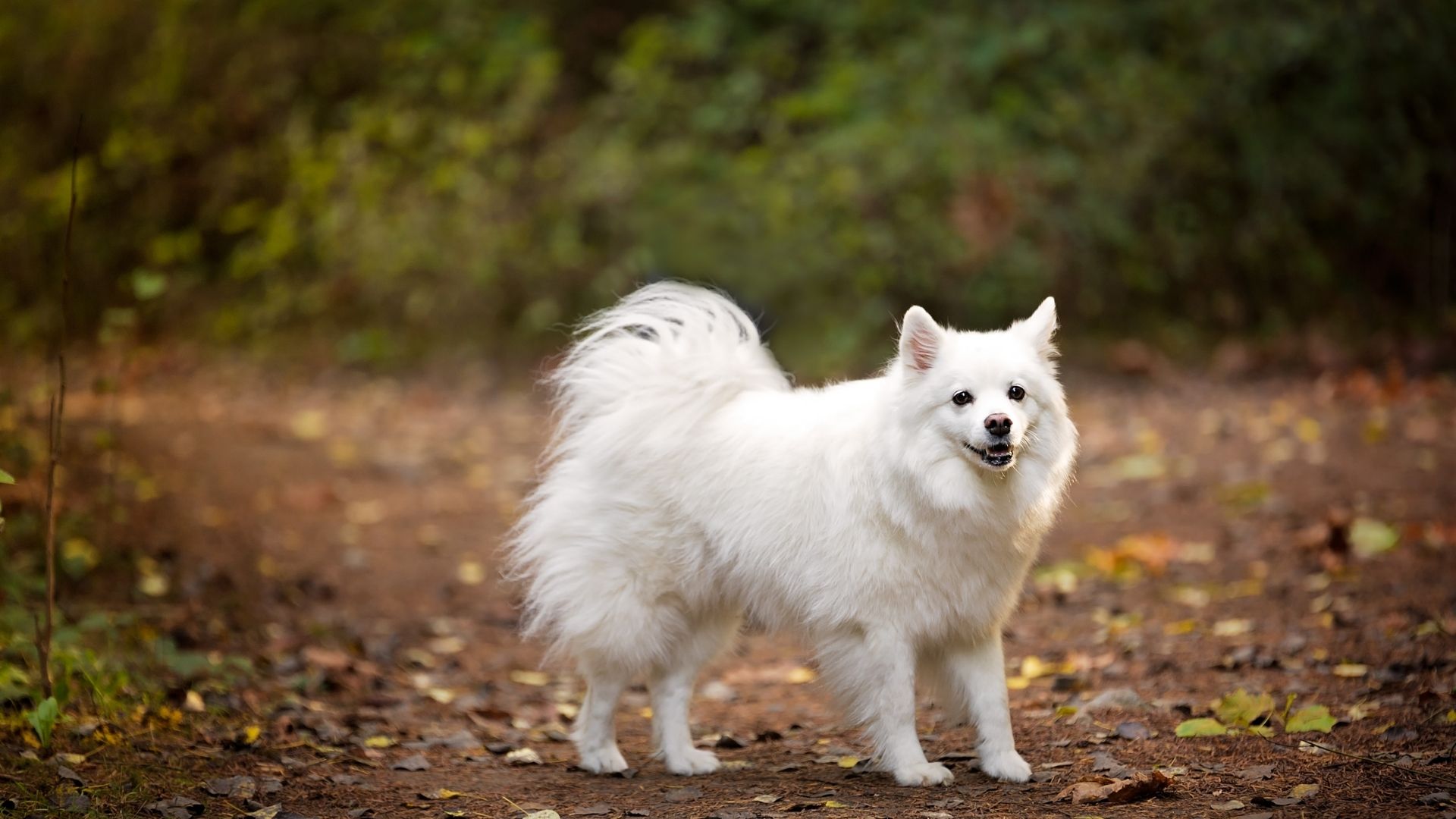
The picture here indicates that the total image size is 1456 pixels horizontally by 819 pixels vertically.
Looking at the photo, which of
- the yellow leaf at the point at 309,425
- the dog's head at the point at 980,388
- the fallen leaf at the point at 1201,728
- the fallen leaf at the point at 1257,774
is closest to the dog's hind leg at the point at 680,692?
the dog's head at the point at 980,388

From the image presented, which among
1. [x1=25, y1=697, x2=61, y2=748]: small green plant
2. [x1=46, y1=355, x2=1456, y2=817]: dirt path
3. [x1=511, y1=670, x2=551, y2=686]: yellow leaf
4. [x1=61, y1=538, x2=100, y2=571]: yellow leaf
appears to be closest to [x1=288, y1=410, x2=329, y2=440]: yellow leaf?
[x1=46, y1=355, x2=1456, y2=817]: dirt path

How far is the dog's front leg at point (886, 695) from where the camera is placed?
391 cm

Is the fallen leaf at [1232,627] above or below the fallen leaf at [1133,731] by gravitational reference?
above

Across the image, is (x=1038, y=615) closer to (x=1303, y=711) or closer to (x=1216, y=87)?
(x=1303, y=711)

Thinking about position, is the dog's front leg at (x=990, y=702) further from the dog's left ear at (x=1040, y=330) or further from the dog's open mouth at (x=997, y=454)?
the dog's left ear at (x=1040, y=330)

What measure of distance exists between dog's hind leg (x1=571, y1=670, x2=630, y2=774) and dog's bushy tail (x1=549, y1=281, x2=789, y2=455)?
0.82m

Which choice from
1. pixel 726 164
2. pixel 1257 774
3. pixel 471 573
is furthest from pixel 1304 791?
pixel 726 164

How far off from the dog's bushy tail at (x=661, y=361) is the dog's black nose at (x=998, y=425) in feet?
3.51

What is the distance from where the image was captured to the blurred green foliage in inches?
472

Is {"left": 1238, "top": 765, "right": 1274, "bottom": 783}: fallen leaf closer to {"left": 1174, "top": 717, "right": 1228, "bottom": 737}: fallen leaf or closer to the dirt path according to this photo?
the dirt path

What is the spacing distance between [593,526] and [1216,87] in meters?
9.84

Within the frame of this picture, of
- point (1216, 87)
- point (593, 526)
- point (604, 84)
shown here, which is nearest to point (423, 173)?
point (604, 84)

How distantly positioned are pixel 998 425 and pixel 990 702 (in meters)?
0.90

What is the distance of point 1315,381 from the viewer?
10664 millimetres
